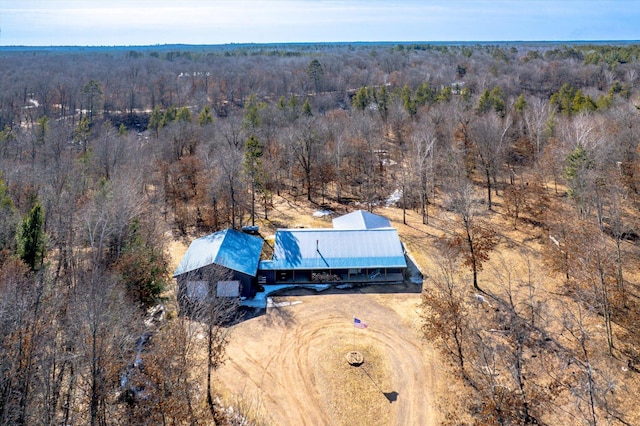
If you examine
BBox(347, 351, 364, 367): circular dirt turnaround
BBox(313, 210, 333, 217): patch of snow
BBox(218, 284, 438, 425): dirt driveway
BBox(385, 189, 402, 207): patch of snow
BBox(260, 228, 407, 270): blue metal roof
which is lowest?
BBox(218, 284, 438, 425): dirt driveway

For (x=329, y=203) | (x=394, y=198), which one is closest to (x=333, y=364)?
(x=329, y=203)

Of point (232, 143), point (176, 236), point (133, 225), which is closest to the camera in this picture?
point (133, 225)

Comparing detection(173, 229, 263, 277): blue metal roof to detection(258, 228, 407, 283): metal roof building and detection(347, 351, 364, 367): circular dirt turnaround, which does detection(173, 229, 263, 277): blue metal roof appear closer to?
detection(258, 228, 407, 283): metal roof building

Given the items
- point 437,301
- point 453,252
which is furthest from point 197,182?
point 437,301

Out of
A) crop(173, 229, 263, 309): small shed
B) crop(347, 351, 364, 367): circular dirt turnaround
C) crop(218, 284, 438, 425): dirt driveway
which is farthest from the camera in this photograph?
crop(173, 229, 263, 309): small shed

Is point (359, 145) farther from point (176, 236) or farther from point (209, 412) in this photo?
point (209, 412)

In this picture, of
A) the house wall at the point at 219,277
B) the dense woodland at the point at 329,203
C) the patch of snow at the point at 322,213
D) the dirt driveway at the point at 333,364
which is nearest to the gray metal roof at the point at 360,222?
the patch of snow at the point at 322,213

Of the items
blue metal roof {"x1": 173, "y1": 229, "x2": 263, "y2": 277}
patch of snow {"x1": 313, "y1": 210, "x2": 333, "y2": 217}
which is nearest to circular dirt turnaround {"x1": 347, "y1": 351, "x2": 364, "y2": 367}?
blue metal roof {"x1": 173, "y1": 229, "x2": 263, "y2": 277}
